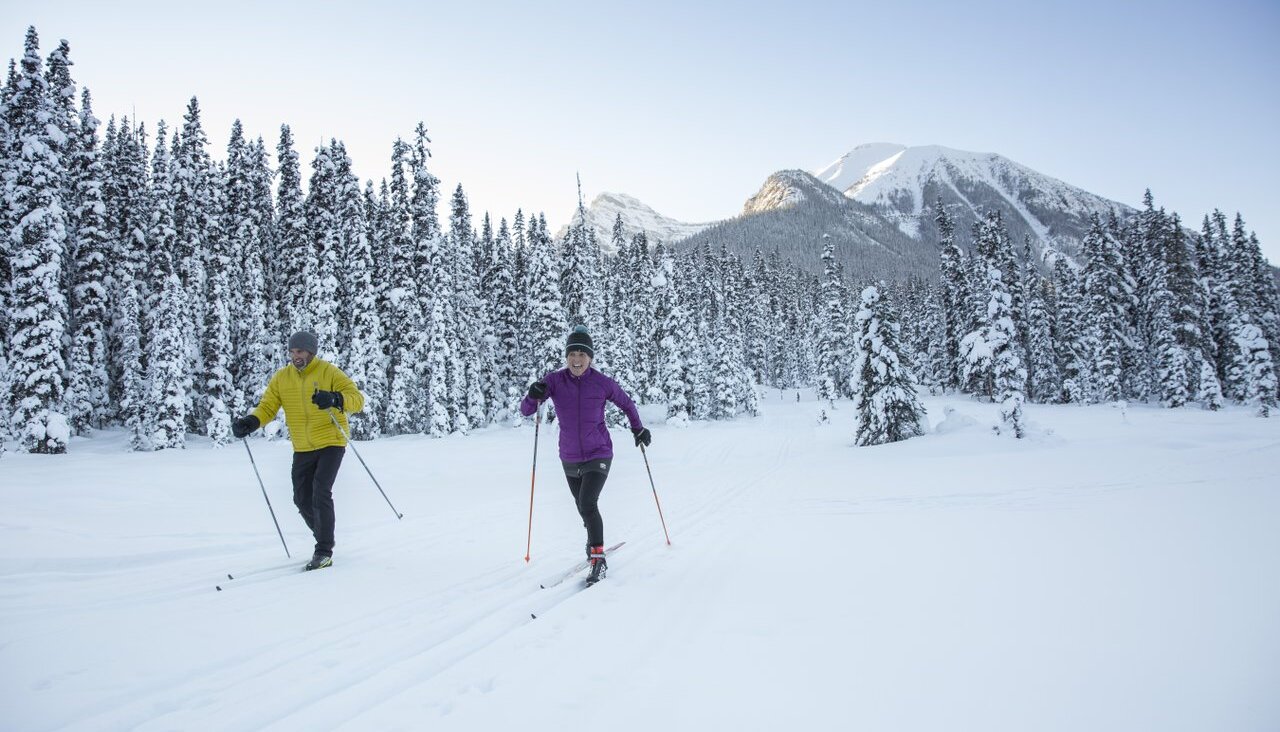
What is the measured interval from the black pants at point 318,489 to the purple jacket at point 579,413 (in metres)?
2.42

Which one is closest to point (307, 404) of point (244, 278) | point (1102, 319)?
point (244, 278)

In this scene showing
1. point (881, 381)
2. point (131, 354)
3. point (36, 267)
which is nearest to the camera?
point (36, 267)

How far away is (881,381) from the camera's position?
25.1m

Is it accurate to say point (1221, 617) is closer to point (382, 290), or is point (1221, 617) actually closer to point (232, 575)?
point (232, 575)

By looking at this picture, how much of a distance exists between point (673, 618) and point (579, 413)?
2.39m

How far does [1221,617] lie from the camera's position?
382cm

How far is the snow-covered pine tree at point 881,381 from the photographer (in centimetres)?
2488

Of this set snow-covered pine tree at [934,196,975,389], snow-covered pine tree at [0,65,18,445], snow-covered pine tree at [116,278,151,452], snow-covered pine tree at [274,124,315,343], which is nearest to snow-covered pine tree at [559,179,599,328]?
snow-covered pine tree at [274,124,315,343]

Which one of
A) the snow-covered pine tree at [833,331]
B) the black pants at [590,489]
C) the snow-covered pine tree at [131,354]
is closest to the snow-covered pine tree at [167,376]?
the snow-covered pine tree at [131,354]

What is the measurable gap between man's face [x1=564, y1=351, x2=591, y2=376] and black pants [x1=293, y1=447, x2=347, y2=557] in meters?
2.80

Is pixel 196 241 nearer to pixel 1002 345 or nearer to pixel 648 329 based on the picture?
pixel 648 329

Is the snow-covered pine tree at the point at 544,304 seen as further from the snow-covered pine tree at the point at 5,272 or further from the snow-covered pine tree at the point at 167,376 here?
the snow-covered pine tree at the point at 5,272

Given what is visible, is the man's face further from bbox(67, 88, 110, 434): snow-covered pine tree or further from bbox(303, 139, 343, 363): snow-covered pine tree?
bbox(67, 88, 110, 434): snow-covered pine tree

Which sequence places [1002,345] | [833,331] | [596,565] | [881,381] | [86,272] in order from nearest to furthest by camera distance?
1. [596,565]
2. [1002,345]
3. [881,381]
4. [86,272]
5. [833,331]
